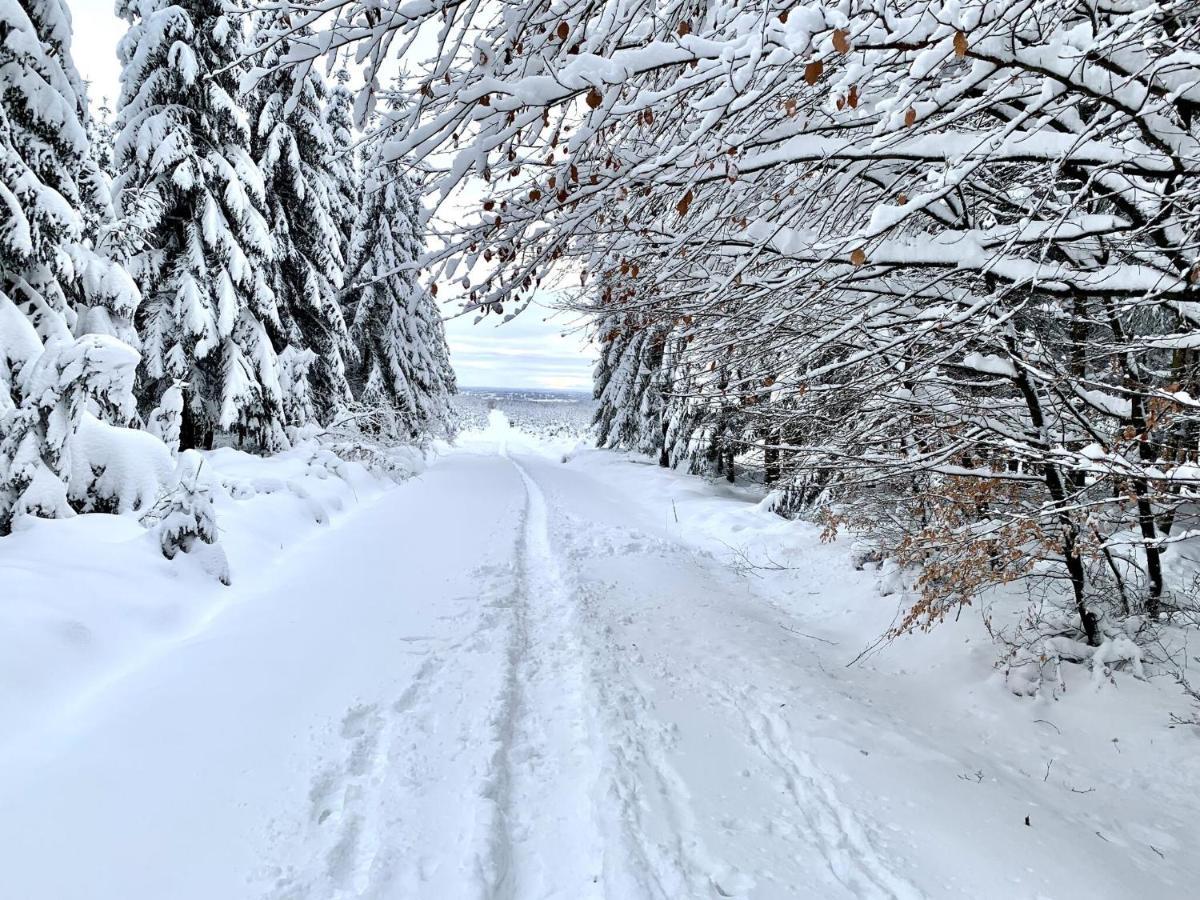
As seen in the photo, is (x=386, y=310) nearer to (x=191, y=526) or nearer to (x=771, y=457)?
(x=191, y=526)

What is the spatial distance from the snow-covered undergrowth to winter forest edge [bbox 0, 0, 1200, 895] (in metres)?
0.24

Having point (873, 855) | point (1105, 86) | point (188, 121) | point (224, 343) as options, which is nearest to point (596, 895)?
point (873, 855)

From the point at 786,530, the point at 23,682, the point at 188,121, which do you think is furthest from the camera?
the point at 188,121

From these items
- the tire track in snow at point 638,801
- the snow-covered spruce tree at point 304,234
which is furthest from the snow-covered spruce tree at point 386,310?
the tire track in snow at point 638,801

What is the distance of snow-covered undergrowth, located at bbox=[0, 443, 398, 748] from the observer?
3.27 meters

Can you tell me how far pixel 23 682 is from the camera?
3.14 metres

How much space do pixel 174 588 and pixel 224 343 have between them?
8.09 m

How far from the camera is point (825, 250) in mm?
2383

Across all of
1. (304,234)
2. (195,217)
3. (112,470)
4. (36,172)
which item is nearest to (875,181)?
(112,470)

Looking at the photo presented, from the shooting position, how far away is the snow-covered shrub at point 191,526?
506 cm

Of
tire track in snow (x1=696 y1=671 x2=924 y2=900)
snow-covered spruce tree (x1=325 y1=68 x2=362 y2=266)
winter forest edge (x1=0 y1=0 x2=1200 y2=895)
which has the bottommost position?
tire track in snow (x1=696 y1=671 x2=924 y2=900)

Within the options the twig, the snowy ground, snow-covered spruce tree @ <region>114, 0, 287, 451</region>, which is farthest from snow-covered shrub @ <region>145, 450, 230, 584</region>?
snow-covered spruce tree @ <region>114, 0, 287, 451</region>

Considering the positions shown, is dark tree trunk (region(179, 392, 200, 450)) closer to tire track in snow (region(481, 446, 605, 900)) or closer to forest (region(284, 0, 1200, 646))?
tire track in snow (region(481, 446, 605, 900))

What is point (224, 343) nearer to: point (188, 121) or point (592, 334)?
point (188, 121)
